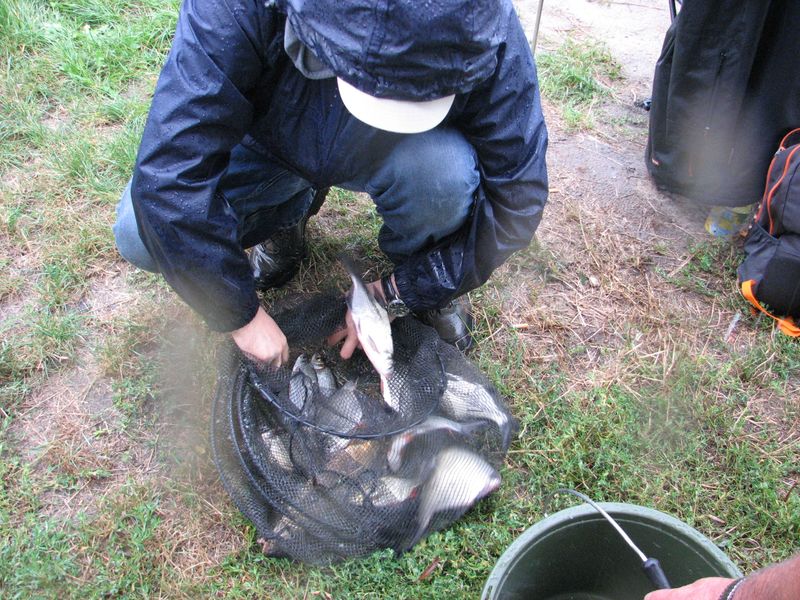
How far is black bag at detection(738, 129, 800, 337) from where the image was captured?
216 cm

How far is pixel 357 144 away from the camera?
1.65 metres

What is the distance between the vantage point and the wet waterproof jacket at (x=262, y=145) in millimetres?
1392

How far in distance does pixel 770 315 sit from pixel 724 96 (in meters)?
0.73

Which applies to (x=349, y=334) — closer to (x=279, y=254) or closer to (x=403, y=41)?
(x=279, y=254)

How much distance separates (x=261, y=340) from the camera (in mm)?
1712

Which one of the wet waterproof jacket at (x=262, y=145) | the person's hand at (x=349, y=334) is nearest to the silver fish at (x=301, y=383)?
the person's hand at (x=349, y=334)

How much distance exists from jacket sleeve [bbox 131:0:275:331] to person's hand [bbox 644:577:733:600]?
1049 mm

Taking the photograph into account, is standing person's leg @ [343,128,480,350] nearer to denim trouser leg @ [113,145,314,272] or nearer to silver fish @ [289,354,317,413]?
denim trouser leg @ [113,145,314,272]

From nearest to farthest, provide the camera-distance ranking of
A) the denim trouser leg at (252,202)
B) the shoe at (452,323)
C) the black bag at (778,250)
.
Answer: the denim trouser leg at (252,202)
the shoe at (452,323)
the black bag at (778,250)

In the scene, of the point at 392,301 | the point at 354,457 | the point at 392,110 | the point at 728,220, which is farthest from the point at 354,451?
the point at 728,220

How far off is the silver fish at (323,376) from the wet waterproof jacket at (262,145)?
0.29 m

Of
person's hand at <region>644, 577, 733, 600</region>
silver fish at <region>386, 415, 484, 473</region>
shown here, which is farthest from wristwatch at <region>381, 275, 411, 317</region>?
person's hand at <region>644, 577, 733, 600</region>

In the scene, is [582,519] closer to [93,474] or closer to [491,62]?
[491,62]

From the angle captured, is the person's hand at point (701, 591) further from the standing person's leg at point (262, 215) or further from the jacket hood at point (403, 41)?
the standing person's leg at point (262, 215)
